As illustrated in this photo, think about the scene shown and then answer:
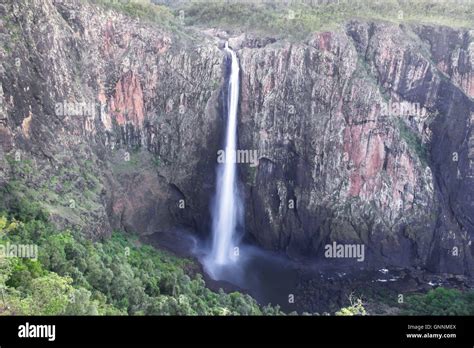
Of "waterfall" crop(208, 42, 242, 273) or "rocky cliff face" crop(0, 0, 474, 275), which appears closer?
"rocky cliff face" crop(0, 0, 474, 275)

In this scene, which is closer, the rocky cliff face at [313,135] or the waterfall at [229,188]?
the rocky cliff face at [313,135]

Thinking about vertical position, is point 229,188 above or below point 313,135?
below

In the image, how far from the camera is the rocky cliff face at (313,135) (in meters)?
34.5

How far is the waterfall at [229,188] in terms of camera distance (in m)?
36.2

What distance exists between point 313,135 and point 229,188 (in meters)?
7.38

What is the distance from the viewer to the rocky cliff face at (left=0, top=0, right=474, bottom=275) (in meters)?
34.5

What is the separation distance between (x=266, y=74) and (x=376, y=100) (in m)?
8.08

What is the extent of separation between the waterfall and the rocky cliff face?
25.6 inches

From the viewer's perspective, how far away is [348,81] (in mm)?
35188

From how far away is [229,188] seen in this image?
121 feet

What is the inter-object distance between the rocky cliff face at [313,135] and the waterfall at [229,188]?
0.65 meters
